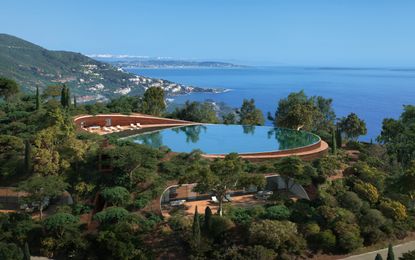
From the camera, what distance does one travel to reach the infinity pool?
29.0 metres

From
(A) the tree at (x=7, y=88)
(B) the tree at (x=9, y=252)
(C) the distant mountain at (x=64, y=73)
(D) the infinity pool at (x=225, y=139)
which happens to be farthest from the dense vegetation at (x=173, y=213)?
(C) the distant mountain at (x=64, y=73)

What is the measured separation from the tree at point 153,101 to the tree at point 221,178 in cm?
2679

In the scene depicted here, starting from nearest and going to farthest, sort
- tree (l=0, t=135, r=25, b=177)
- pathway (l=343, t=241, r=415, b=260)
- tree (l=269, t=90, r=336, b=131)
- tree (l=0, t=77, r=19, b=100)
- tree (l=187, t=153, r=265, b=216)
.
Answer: pathway (l=343, t=241, r=415, b=260) < tree (l=187, t=153, r=265, b=216) < tree (l=0, t=135, r=25, b=177) < tree (l=269, t=90, r=336, b=131) < tree (l=0, t=77, r=19, b=100)

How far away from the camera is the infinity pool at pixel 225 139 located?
2901 centimetres

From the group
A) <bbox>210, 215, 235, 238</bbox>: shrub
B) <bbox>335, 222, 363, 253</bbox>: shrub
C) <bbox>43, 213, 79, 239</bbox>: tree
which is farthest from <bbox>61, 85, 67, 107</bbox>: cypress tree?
<bbox>335, 222, 363, 253</bbox>: shrub

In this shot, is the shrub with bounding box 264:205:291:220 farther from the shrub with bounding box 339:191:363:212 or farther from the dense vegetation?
the shrub with bounding box 339:191:363:212

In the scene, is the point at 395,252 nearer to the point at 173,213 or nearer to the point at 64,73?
the point at 173,213

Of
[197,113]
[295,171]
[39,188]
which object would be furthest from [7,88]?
[295,171]

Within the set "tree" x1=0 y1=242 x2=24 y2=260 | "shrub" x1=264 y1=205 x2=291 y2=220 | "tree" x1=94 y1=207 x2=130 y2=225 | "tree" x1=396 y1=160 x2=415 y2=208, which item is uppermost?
"tree" x1=396 y1=160 x2=415 y2=208

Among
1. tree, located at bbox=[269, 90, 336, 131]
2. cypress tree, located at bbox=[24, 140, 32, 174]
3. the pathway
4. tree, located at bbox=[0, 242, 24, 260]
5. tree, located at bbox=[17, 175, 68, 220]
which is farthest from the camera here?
tree, located at bbox=[269, 90, 336, 131]

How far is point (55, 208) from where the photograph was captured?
21656 millimetres

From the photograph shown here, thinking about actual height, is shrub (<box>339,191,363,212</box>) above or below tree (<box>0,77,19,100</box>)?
below

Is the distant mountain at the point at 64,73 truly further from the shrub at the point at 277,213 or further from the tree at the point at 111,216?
the shrub at the point at 277,213

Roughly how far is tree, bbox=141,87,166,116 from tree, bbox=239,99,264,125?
31.8 ft
